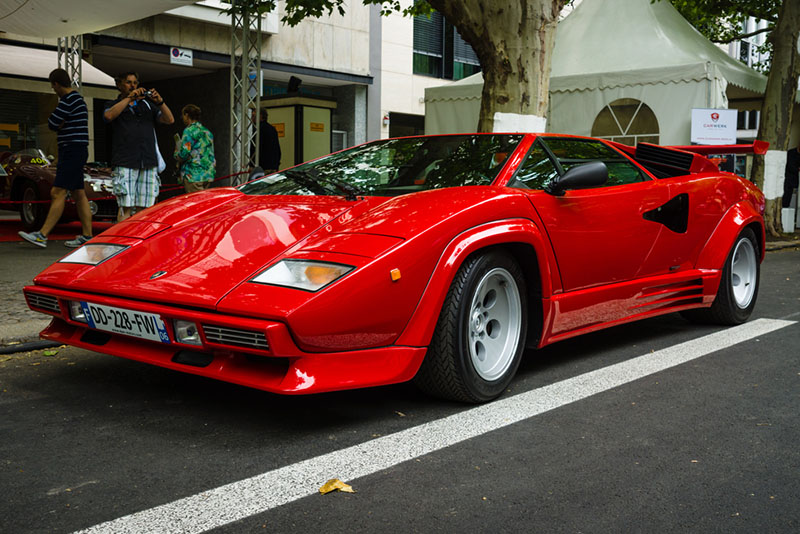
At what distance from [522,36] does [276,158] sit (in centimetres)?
592

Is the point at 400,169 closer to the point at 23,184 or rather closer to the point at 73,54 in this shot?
the point at 23,184

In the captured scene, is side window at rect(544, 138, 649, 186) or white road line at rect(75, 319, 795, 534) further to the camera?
side window at rect(544, 138, 649, 186)

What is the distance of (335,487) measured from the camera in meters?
2.46

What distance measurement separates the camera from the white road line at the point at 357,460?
2240mm

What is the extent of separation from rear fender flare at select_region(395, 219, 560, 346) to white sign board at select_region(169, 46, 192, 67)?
48.4 feet

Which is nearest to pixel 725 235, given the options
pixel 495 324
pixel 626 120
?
pixel 495 324

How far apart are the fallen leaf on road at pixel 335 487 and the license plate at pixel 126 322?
91 centimetres

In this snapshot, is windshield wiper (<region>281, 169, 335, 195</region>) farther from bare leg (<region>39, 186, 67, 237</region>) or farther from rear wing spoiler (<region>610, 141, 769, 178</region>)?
bare leg (<region>39, 186, 67, 237</region>)

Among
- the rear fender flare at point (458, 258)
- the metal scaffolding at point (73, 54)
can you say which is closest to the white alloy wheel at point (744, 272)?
the rear fender flare at point (458, 258)

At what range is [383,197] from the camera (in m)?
3.65

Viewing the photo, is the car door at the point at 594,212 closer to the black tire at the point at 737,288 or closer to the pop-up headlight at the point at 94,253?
the black tire at the point at 737,288

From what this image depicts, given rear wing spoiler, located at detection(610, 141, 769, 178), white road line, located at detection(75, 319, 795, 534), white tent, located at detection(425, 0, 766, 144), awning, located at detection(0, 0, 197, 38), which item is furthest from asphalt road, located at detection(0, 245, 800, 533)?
white tent, located at detection(425, 0, 766, 144)

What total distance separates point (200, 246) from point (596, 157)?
7.52 feet

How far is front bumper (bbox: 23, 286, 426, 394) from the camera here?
278 cm
